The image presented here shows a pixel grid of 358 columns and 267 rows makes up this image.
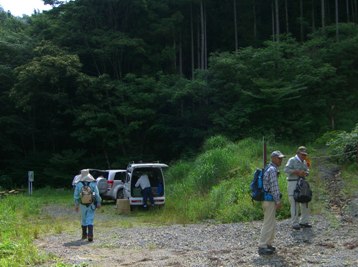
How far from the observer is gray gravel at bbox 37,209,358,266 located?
7.89 m

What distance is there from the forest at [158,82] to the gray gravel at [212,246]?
1560 centimetres

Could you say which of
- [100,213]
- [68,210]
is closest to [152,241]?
[100,213]

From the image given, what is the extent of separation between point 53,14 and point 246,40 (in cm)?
1565

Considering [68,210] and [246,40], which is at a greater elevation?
[246,40]

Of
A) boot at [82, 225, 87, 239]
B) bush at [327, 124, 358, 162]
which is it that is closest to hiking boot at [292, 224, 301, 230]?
boot at [82, 225, 87, 239]

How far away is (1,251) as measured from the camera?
27.0 feet

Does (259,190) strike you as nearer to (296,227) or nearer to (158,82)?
(296,227)

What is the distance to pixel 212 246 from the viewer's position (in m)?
9.37

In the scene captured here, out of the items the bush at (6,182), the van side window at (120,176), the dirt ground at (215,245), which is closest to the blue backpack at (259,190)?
the dirt ground at (215,245)

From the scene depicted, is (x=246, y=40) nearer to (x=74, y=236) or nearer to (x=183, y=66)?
(x=183, y=66)

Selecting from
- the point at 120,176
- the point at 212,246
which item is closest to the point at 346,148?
the point at 212,246

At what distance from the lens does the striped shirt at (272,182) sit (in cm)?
832

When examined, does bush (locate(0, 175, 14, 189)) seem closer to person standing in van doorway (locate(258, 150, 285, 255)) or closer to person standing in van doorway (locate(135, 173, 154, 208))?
person standing in van doorway (locate(135, 173, 154, 208))

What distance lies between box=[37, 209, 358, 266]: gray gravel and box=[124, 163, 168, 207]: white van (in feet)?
16.1
